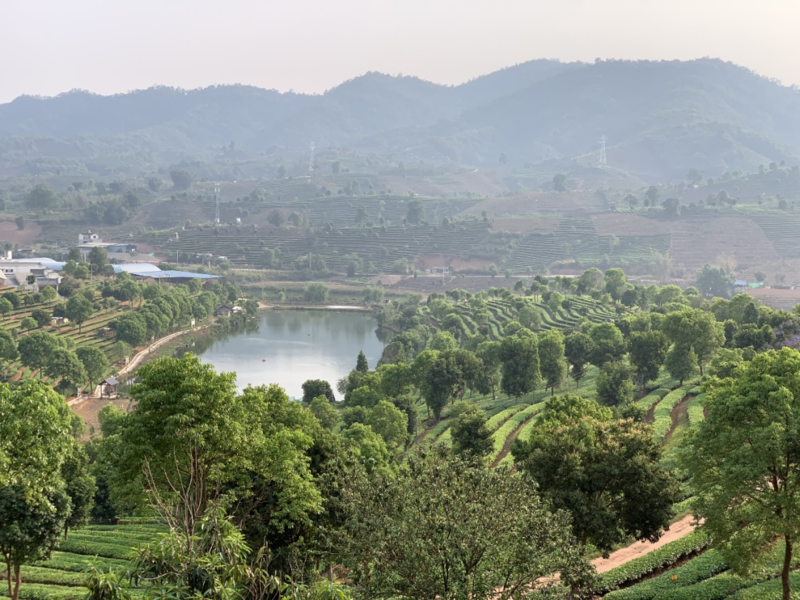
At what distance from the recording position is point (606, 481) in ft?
63.3

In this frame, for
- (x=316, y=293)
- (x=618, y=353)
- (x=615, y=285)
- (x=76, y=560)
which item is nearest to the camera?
(x=76, y=560)

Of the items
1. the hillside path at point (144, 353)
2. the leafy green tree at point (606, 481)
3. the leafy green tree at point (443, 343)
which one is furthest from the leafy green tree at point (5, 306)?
the leafy green tree at point (606, 481)

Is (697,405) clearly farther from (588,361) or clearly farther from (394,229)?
(394,229)

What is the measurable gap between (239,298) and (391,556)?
88.3 m

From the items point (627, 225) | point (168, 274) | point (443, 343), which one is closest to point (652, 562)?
point (443, 343)

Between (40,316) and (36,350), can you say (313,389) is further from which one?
(40,316)

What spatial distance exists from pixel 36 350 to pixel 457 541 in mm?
→ 46954

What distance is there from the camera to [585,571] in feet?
46.6

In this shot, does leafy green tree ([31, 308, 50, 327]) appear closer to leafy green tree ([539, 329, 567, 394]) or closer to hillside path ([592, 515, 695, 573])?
leafy green tree ([539, 329, 567, 394])

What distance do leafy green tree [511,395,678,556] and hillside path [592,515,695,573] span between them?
2.14 m

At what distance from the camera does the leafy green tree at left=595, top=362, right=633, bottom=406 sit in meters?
38.6

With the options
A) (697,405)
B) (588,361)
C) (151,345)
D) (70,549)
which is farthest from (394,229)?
(70,549)

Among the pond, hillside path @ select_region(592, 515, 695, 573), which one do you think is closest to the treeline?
hillside path @ select_region(592, 515, 695, 573)

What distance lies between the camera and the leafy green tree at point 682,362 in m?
41.0
